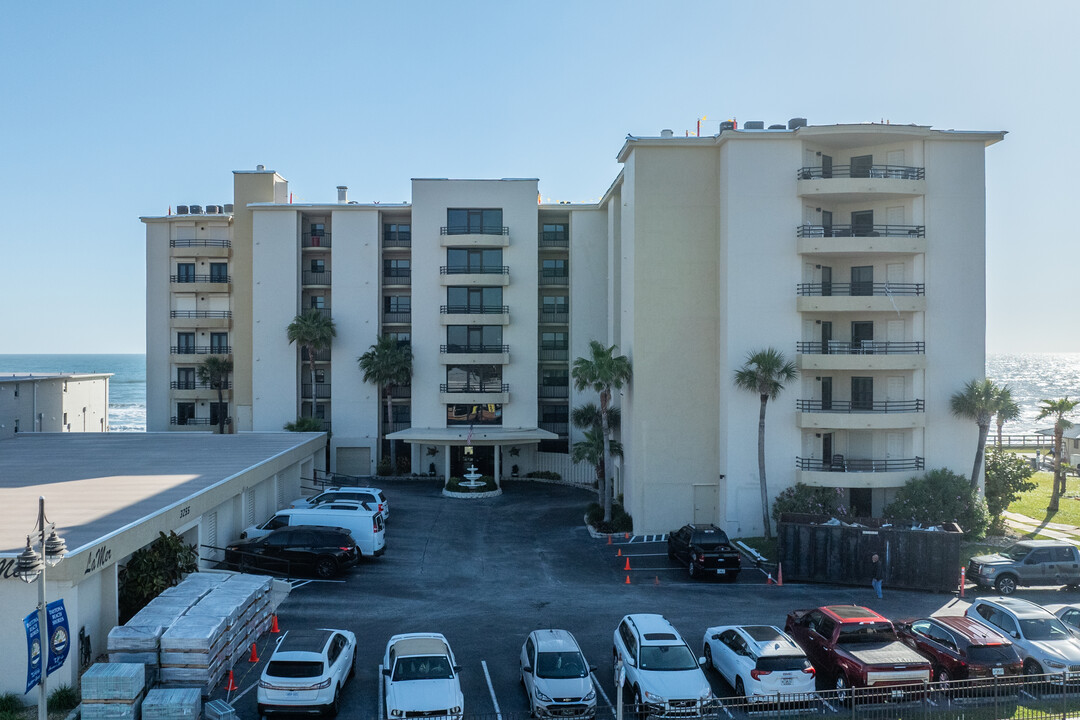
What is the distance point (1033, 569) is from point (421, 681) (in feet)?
74.7

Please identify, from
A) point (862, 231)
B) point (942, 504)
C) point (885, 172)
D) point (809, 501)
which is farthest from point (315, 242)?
point (942, 504)

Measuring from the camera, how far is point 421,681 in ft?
51.0

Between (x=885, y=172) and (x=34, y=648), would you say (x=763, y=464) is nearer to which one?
(x=885, y=172)

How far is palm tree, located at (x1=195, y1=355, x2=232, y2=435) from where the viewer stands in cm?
5409

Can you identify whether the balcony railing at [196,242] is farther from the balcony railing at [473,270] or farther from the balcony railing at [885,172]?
the balcony railing at [885,172]

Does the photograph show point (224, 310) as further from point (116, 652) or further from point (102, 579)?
point (116, 652)

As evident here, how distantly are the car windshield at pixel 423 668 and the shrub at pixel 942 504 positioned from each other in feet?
78.9

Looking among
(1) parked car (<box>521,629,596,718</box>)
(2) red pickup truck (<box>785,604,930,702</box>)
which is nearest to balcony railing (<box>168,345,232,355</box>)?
(1) parked car (<box>521,629,596,718</box>)

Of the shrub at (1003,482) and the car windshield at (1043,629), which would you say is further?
the shrub at (1003,482)

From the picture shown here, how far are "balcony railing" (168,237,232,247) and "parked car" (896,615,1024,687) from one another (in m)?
53.3

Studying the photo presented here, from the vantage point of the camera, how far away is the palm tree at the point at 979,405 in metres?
33.4

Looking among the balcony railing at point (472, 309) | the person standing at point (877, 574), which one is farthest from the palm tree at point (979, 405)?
the balcony railing at point (472, 309)

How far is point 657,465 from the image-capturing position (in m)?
35.6

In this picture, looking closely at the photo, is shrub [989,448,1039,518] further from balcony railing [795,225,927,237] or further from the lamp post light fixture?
the lamp post light fixture
